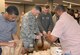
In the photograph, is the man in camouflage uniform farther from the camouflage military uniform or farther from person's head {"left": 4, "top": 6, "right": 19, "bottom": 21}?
person's head {"left": 4, "top": 6, "right": 19, "bottom": 21}

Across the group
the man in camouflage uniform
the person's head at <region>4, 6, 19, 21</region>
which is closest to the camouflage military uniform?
the man in camouflage uniform

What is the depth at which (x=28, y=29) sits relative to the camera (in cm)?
559

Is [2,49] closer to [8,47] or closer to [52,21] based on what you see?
[8,47]

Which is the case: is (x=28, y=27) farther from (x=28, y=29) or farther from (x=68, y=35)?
(x=68, y=35)

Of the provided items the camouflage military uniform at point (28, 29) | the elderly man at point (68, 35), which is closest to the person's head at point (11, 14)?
the elderly man at point (68, 35)

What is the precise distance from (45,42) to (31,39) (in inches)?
49.3

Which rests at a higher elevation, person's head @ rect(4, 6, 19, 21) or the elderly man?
person's head @ rect(4, 6, 19, 21)

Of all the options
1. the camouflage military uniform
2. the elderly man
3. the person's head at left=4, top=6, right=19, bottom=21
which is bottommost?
the camouflage military uniform

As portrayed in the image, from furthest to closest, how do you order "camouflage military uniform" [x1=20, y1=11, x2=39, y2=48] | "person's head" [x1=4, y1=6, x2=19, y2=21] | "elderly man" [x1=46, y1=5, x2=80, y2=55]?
"camouflage military uniform" [x1=20, y1=11, x2=39, y2=48], "person's head" [x1=4, y1=6, x2=19, y2=21], "elderly man" [x1=46, y1=5, x2=80, y2=55]

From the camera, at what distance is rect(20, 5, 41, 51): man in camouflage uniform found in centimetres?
555

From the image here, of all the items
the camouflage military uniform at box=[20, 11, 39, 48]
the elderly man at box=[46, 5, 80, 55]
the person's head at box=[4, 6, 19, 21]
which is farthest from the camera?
the camouflage military uniform at box=[20, 11, 39, 48]

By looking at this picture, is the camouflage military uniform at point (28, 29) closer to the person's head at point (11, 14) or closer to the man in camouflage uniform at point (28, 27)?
the man in camouflage uniform at point (28, 27)

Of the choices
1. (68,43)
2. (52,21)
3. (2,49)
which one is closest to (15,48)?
(2,49)

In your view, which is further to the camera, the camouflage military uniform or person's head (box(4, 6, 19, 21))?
the camouflage military uniform
